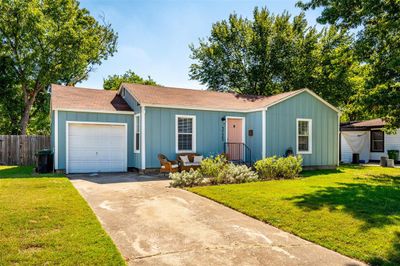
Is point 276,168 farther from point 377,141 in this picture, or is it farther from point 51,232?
point 377,141

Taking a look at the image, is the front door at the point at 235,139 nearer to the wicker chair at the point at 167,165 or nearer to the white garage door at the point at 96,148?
the wicker chair at the point at 167,165

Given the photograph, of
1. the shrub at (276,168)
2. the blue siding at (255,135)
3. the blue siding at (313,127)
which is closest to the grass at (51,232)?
the shrub at (276,168)

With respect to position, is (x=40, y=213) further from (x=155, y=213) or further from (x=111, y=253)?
(x=111, y=253)

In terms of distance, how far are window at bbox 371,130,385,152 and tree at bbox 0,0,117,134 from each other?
2238 cm

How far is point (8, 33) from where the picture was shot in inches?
845

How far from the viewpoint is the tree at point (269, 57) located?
24875 mm

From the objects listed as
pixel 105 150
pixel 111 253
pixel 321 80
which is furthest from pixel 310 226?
pixel 321 80

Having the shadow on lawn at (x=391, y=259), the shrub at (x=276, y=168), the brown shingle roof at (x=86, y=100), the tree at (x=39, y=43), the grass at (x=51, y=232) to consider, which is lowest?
the shadow on lawn at (x=391, y=259)

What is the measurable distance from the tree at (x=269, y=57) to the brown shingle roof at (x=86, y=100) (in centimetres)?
1406

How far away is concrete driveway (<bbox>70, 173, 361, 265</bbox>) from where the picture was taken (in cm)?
392

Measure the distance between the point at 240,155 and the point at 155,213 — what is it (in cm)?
883

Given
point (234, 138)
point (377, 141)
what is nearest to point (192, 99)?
point (234, 138)

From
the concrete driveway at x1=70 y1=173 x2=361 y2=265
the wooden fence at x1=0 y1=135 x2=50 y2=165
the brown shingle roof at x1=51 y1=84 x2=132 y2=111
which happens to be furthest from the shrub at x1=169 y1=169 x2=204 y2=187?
the wooden fence at x1=0 y1=135 x2=50 y2=165

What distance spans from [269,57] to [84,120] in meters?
18.3
